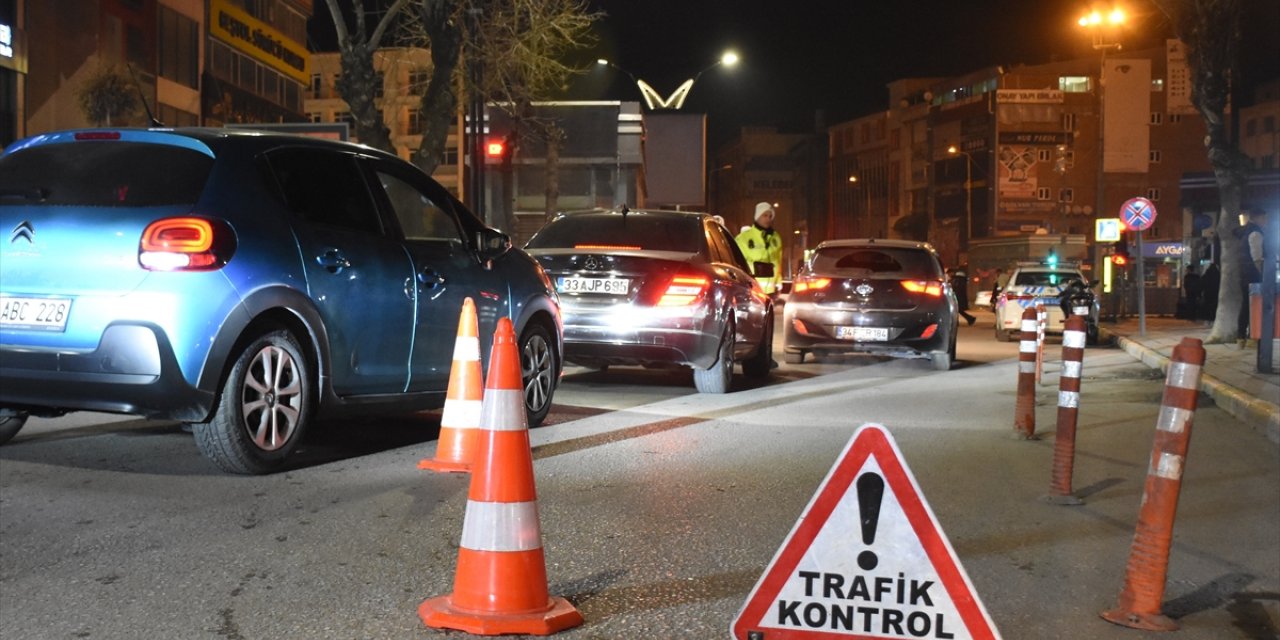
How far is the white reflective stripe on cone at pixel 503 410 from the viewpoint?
15.2 ft

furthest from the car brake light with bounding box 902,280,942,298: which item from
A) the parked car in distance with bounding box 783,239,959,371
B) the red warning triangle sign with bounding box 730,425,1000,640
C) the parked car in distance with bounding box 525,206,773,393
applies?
the red warning triangle sign with bounding box 730,425,1000,640

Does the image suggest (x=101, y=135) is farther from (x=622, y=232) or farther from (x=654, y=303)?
(x=622, y=232)

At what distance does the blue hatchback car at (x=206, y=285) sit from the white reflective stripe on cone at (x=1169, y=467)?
4.23 m

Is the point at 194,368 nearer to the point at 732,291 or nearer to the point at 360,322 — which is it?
the point at 360,322

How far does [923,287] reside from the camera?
16.4 metres

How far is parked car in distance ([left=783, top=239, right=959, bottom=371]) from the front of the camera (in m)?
16.3

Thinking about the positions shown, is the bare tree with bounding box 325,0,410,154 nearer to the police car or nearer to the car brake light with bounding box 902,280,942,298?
the car brake light with bounding box 902,280,942,298

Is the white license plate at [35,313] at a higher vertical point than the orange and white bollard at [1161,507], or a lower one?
higher

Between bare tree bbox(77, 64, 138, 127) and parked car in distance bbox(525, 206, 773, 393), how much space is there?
102 feet

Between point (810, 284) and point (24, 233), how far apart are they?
11.1 m

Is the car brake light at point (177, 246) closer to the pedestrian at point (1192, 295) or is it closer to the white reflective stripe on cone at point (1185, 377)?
the white reflective stripe on cone at point (1185, 377)

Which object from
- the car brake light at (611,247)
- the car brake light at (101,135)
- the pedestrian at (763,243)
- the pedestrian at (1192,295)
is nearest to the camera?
the car brake light at (101,135)

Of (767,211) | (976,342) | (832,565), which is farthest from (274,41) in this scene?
(832,565)

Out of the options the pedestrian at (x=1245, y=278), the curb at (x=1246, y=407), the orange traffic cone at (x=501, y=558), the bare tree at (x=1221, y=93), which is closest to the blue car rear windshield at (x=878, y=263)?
the curb at (x=1246, y=407)
